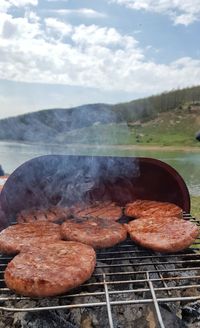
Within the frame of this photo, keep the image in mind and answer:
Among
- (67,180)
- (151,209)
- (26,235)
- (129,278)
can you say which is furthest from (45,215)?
(129,278)

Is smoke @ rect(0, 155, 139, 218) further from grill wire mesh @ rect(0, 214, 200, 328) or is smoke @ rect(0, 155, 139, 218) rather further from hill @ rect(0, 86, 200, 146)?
grill wire mesh @ rect(0, 214, 200, 328)

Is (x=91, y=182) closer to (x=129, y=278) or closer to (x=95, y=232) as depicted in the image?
(x=95, y=232)

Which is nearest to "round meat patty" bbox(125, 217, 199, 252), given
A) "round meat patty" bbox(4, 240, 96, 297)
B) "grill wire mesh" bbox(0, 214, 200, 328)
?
"grill wire mesh" bbox(0, 214, 200, 328)

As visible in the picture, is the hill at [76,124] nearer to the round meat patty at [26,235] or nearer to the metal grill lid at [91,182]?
the metal grill lid at [91,182]

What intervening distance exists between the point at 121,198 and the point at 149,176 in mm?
575

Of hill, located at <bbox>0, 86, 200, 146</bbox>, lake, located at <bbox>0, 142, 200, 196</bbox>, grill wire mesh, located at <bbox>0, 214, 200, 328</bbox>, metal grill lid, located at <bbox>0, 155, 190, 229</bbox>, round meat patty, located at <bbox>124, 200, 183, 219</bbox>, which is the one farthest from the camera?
lake, located at <bbox>0, 142, 200, 196</bbox>

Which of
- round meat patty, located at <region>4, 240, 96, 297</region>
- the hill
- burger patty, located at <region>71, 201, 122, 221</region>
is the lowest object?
burger patty, located at <region>71, 201, 122, 221</region>

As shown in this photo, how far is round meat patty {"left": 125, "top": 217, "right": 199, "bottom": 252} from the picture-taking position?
3578 mm

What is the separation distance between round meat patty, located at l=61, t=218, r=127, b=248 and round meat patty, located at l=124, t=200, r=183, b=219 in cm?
61

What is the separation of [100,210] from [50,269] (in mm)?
2224

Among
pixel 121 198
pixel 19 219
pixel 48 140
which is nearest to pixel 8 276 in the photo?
pixel 19 219

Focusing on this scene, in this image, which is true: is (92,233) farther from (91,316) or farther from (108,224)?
(91,316)

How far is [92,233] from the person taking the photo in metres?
3.88

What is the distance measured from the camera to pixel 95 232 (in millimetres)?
3908
